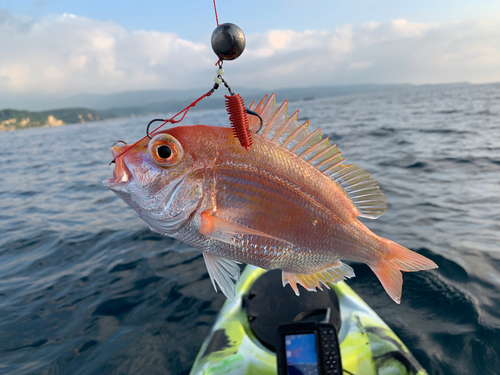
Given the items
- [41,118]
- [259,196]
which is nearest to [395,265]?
[259,196]

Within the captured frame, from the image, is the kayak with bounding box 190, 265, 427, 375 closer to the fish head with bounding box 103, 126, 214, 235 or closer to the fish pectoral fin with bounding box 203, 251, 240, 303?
the fish pectoral fin with bounding box 203, 251, 240, 303

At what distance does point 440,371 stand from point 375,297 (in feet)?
4.43

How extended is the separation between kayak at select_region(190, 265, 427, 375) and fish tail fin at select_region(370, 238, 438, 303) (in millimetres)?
1355

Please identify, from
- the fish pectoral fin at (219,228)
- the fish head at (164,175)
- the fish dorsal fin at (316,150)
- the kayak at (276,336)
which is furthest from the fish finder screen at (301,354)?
the fish head at (164,175)

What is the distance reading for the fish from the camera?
156cm

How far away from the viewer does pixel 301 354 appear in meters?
2.45

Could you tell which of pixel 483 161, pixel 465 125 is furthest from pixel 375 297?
pixel 465 125

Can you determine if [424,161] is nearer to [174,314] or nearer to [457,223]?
[457,223]

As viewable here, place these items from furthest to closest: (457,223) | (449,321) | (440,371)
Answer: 1. (457,223)
2. (449,321)
3. (440,371)

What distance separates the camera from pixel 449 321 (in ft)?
13.0

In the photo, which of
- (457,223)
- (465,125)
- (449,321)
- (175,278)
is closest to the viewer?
(449,321)

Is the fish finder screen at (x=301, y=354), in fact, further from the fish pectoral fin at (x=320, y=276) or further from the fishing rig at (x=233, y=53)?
the fishing rig at (x=233, y=53)

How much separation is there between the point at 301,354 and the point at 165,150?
7.13 ft

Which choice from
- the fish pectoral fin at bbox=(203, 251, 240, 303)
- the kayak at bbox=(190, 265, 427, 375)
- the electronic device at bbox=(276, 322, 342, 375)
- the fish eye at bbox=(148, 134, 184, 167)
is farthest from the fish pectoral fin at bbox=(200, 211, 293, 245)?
the kayak at bbox=(190, 265, 427, 375)
